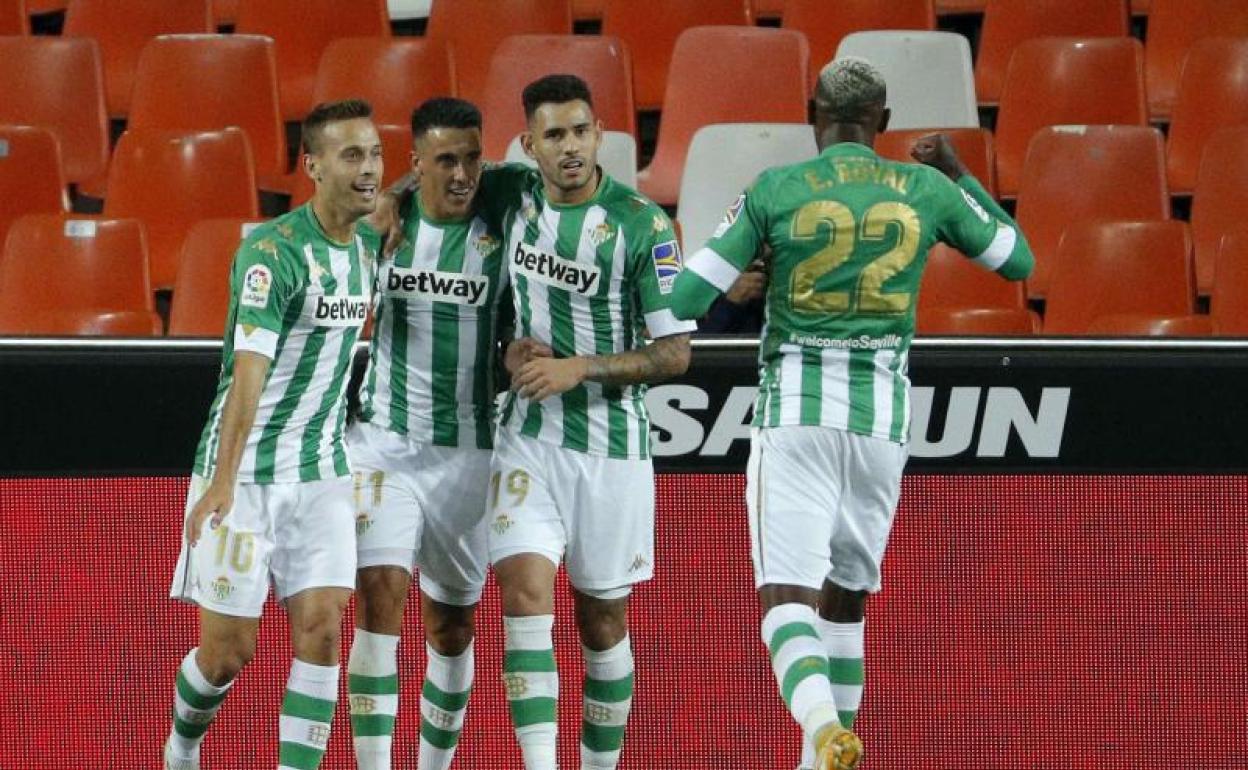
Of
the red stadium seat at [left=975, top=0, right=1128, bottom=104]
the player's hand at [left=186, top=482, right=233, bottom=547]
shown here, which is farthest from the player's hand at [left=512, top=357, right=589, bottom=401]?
the red stadium seat at [left=975, top=0, right=1128, bottom=104]

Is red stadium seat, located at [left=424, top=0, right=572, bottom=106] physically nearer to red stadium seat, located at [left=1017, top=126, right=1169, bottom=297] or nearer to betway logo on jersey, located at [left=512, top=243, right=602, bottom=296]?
red stadium seat, located at [left=1017, top=126, right=1169, bottom=297]

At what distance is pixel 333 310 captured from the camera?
16.4ft

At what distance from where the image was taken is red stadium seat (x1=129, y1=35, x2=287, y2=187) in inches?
323

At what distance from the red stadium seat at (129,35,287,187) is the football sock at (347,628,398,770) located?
3296 millimetres

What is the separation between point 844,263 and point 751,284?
1.25ft

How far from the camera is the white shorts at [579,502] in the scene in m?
5.25

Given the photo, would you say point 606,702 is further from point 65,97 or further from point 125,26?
point 125,26

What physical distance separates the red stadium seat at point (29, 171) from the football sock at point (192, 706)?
291 centimetres

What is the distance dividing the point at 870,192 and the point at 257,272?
1454 mm

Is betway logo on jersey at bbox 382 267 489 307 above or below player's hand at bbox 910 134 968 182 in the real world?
below

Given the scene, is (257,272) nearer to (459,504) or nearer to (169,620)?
(459,504)

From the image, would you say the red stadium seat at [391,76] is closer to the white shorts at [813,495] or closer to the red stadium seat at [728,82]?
the red stadium seat at [728,82]

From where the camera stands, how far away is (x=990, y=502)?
5656 millimetres

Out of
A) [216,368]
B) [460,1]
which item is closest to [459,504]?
[216,368]
